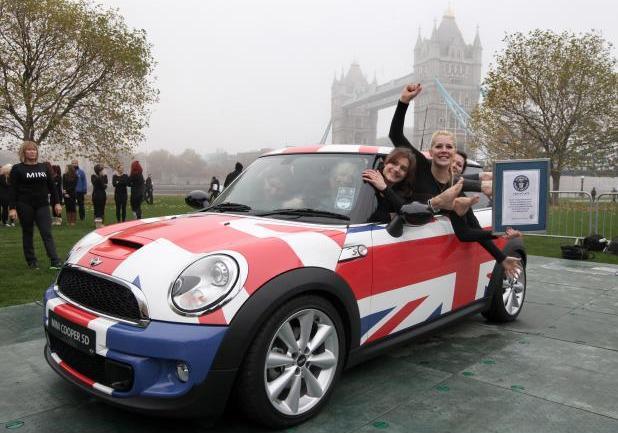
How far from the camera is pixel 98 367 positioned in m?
2.53

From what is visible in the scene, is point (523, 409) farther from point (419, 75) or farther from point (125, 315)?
point (419, 75)

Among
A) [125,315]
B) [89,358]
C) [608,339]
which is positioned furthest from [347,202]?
[608,339]

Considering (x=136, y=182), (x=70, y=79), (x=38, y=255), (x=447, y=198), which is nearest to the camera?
(x=447, y=198)

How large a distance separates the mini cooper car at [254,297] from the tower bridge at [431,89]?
9173 cm

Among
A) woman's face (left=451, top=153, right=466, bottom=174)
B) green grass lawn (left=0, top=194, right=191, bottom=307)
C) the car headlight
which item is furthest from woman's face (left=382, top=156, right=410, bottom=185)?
green grass lawn (left=0, top=194, right=191, bottom=307)

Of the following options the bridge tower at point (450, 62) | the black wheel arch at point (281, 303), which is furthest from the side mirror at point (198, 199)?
the bridge tower at point (450, 62)

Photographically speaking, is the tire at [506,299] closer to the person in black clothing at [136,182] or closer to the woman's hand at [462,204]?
the woman's hand at [462,204]

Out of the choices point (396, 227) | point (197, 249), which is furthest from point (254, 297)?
point (396, 227)

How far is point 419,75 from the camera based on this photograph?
423 ft

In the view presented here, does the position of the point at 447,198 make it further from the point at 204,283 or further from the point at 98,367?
the point at 98,367

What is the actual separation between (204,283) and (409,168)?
68.8 inches

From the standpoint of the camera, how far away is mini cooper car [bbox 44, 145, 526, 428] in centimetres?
234

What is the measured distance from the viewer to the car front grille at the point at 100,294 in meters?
2.45

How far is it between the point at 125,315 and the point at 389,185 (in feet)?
6.06
